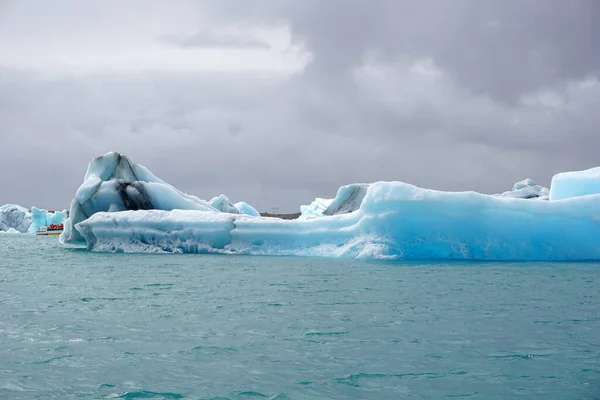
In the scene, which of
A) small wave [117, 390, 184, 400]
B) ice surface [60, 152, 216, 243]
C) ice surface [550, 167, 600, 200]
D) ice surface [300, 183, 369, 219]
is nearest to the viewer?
small wave [117, 390, 184, 400]

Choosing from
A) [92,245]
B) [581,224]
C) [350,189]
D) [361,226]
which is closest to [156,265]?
[361,226]

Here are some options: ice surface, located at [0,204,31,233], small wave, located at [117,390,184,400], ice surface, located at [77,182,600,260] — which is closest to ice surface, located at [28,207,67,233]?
ice surface, located at [0,204,31,233]

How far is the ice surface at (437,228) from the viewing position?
1576 centimetres

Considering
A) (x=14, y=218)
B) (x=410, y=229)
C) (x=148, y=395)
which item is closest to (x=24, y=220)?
(x=14, y=218)

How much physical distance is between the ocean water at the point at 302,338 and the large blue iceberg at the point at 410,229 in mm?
4495

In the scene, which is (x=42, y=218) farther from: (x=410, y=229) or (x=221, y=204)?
(x=410, y=229)

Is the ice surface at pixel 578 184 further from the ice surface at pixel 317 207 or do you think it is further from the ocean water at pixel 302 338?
the ice surface at pixel 317 207

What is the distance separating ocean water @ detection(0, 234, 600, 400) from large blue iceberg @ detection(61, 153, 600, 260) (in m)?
4.50

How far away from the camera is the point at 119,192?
21594 millimetres

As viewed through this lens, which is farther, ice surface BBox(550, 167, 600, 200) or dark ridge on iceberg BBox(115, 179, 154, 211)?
dark ridge on iceberg BBox(115, 179, 154, 211)

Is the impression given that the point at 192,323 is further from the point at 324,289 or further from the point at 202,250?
the point at 202,250

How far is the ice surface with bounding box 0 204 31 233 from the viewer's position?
59031 millimetres

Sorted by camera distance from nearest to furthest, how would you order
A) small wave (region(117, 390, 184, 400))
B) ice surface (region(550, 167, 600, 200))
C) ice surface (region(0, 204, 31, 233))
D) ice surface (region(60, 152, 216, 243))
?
small wave (region(117, 390, 184, 400)) < ice surface (region(550, 167, 600, 200)) < ice surface (region(60, 152, 216, 243)) < ice surface (region(0, 204, 31, 233))

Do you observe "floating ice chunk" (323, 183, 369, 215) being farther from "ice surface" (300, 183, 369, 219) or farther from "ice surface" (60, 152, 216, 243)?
"ice surface" (60, 152, 216, 243)
